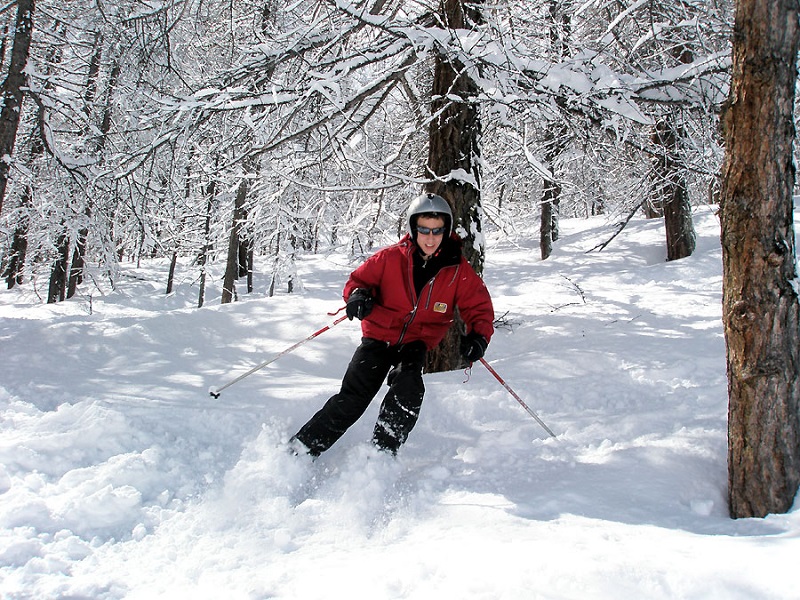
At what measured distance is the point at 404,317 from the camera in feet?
12.8

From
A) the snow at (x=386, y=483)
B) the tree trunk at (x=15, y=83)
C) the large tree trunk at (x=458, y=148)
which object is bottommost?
the snow at (x=386, y=483)

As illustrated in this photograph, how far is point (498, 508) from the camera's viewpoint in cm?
291

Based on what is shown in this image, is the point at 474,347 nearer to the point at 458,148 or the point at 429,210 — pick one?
the point at 429,210

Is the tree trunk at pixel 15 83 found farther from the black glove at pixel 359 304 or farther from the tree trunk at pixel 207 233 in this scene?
the tree trunk at pixel 207 233

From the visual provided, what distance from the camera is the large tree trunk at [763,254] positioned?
257cm

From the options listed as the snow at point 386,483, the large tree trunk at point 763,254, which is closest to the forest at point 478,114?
the large tree trunk at point 763,254

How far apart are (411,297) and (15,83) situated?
732 centimetres

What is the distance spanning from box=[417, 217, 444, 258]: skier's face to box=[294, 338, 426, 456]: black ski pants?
2.59ft

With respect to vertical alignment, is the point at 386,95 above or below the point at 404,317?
above

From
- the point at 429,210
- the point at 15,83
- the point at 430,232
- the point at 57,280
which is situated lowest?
the point at 57,280

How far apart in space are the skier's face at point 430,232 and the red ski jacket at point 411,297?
12 centimetres

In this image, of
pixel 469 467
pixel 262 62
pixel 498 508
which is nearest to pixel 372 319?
pixel 469 467

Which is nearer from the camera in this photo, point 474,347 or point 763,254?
point 763,254

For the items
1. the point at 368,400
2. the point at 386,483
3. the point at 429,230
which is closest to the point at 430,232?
the point at 429,230
